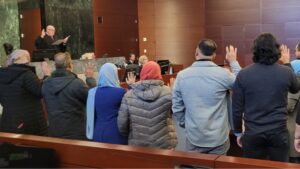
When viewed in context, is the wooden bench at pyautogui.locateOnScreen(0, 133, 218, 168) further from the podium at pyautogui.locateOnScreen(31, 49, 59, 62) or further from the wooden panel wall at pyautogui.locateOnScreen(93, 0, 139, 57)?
the wooden panel wall at pyautogui.locateOnScreen(93, 0, 139, 57)

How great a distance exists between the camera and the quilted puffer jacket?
117 inches

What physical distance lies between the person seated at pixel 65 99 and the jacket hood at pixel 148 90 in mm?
604

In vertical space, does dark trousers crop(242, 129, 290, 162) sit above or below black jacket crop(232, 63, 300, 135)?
below

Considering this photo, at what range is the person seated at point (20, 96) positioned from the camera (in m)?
3.64

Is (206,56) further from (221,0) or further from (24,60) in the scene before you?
(221,0)

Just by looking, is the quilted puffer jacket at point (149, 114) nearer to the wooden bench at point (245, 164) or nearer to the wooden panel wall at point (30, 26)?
the wooden bench at point (245, 164)

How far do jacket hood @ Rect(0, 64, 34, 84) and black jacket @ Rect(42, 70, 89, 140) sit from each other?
12.1 inches

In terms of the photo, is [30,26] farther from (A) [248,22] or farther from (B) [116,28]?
(A) [248,22]

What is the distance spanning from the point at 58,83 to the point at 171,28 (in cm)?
1065

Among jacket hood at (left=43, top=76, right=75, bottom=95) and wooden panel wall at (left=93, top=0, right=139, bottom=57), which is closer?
jacket hood at (left=43, top=76, right=75, bottom=95)

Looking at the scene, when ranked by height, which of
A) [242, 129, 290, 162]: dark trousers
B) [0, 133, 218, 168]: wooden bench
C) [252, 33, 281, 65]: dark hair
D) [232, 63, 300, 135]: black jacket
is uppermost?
[252, 33, 281, 65]: dark hair

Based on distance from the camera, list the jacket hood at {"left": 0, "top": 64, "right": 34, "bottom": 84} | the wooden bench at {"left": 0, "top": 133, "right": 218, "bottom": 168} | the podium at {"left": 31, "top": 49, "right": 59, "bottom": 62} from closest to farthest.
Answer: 1. the wooden bench at {"left": 0, "top": 133, "right": 218, "bottom": 168}
2. the jacket hood at {"left": 0, "top": 64, "right": 34, "bottom": 84}
3. the podium at {"left": 31, "top": 49, "right": 59, "bottom": 62}

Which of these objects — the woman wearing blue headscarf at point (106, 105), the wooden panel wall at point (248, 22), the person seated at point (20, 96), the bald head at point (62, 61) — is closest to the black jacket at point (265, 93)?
the woman wearing blue headscarf at point (106, 105)

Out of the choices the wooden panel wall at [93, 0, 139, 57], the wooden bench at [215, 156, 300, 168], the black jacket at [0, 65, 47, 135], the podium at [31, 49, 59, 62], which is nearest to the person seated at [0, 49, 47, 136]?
the black jacket at [0, 65, 47, 135]
